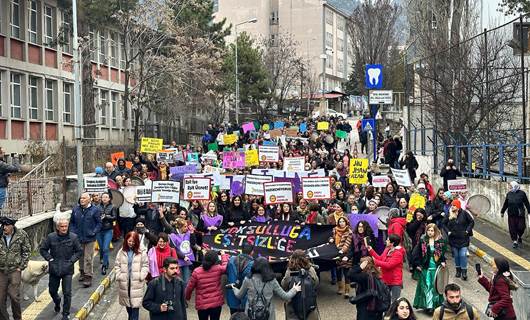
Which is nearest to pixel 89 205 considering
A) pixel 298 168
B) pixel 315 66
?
pixel 298 168

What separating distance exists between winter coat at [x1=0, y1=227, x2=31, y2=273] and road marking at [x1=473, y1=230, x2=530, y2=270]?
10.1 m

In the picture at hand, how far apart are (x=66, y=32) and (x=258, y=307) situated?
26606 millimetres

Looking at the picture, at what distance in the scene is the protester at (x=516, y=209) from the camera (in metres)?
17.2

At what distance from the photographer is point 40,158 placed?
1085 inches

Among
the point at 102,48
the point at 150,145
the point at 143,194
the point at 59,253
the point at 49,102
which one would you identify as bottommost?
the point at 59,253

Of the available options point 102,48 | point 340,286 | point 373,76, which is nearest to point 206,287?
point 340,286

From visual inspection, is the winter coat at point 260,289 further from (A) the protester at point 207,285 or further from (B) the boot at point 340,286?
(B) the boot at point 340,286

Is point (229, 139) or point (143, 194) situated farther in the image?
point (229, 139)

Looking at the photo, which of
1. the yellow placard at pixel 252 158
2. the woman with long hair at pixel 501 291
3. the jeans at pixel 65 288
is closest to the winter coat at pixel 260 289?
the woman with long hair at pixel 501 291

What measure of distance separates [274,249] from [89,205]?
347cm

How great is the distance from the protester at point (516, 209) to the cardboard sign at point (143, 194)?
8292 mm

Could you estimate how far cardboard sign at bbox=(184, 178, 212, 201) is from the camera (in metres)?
15.9

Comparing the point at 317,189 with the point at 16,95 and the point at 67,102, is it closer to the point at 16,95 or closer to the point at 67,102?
the point at 16,95

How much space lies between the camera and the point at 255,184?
56.2 ft
